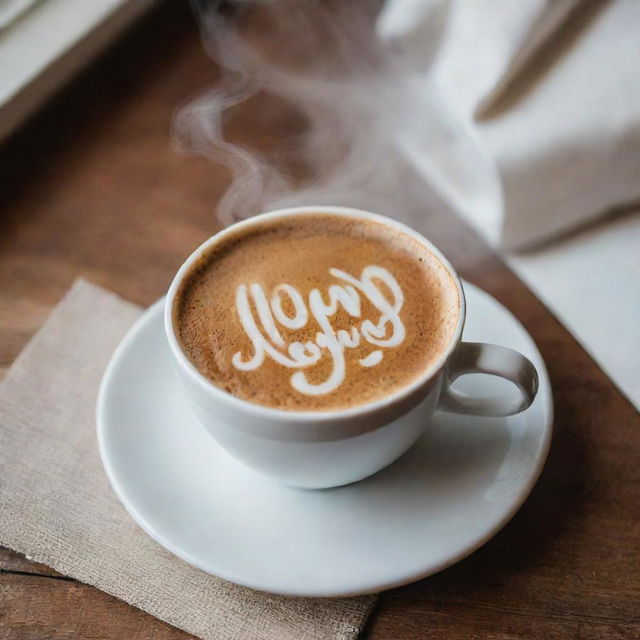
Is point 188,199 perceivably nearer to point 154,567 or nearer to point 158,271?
point 158,271

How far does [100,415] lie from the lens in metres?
0.69

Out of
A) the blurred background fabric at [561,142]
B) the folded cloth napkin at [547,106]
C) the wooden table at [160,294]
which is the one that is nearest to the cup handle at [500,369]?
the wooden table at [160,294]

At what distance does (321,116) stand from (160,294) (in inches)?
16.2

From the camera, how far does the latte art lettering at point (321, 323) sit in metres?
0.62

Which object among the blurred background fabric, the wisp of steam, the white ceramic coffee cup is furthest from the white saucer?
the wisp of steam

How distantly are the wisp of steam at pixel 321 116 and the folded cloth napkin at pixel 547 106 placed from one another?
10cm

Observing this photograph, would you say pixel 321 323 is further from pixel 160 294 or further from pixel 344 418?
pixel 160 294

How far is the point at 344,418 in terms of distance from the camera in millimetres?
570

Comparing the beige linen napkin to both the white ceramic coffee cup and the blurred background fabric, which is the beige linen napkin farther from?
the blurred background fabric

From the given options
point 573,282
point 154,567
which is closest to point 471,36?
point 573,282

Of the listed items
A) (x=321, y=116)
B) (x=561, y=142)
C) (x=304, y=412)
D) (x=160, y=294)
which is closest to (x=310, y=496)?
(x=304, y=412)

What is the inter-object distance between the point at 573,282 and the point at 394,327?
353mm

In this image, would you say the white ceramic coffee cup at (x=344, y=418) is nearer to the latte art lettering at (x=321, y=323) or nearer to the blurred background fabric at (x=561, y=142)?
the latte art lettering at (x=321, y=323)

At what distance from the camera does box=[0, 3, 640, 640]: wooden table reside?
622mm
